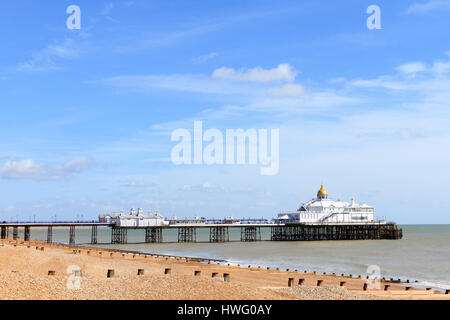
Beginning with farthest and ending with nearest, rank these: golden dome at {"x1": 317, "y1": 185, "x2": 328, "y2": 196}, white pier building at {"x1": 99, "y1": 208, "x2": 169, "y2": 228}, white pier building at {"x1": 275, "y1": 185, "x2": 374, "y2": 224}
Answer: golden dome at {"x1": 317, "y1": 185, "x2": 328, "y2": 196}
white pier building at {"x1": 275, "y1": 185, "x2": 374, "y2": 224}
white pier building at {"x1": 99, "y1": 208, "x2": 169, "y2": 228}

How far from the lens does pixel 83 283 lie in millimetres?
Answer: 18375

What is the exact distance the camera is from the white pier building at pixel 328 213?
334 feet

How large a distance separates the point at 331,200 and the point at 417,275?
69.4 m

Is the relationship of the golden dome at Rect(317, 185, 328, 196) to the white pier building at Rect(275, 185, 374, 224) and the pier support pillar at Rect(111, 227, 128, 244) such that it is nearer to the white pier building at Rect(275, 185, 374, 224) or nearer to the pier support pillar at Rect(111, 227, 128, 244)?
the white pier building at Rect(275, 185, 374, 224)

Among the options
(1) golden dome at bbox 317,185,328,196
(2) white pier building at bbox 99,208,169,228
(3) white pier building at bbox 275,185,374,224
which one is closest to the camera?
(2) white pier building at bbox 99,208,169,228

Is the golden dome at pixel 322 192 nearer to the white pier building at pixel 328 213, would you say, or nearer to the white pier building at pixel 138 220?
the white pier building at pixel 328 213

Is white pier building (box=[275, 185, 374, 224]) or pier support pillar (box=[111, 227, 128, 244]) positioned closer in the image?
pier support pillar (box=[111, 227, 128, 244])

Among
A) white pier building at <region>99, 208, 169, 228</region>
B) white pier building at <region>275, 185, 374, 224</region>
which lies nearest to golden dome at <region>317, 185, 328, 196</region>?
white pier building at <region>275, 185, 374, 224</region>

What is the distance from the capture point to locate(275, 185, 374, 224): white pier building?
334 feet

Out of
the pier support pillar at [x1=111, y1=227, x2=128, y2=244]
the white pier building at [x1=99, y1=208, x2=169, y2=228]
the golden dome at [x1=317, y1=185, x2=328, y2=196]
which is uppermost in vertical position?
the golden dome at [x1=317, y1=185, x2=328, y2=196]

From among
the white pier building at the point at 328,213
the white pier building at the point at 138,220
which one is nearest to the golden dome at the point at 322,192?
the white pier building at the point at 328,213

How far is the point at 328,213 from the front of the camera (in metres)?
104

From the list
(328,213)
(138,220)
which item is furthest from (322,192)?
(138,220)
